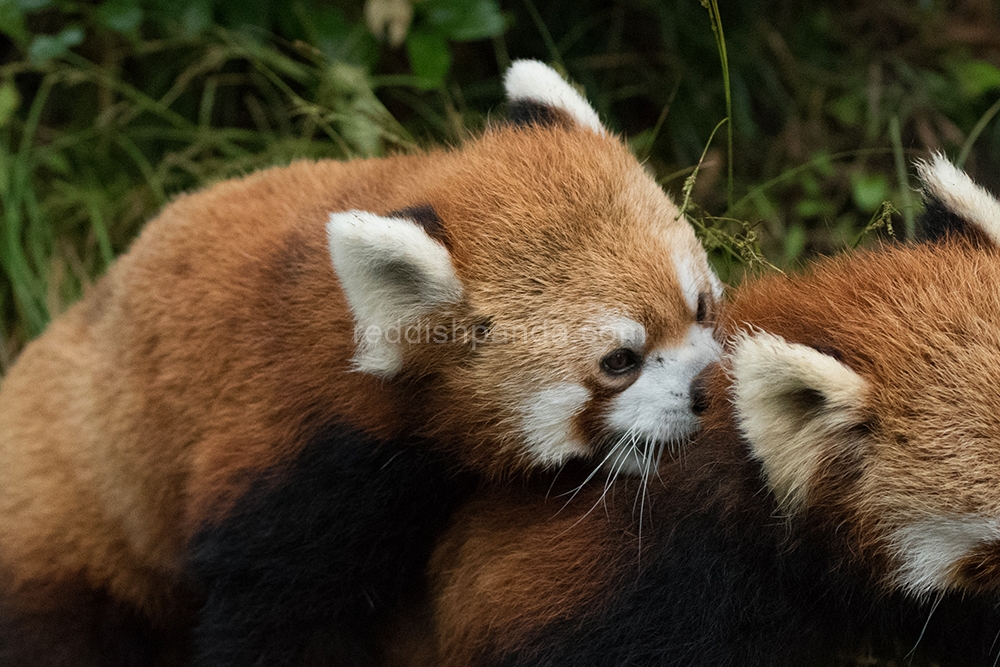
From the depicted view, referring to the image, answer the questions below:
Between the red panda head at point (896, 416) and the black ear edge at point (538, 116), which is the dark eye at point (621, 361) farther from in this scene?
the black ear edge at point (538, 116)

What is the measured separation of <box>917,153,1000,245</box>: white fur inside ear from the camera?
6.24 ft

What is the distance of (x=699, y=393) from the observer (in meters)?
2.06

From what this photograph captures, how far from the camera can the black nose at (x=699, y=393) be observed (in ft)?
6.69

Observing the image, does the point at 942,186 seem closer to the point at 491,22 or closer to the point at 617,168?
the point at 617,168

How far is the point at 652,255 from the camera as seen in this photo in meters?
2.19

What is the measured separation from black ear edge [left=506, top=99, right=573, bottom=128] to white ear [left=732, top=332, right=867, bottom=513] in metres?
0.93

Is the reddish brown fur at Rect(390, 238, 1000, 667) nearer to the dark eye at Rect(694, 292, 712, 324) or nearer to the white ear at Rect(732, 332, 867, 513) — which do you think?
the white ear at Rect(732, 332, 867, 513)

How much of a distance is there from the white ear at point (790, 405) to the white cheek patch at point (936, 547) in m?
0.18

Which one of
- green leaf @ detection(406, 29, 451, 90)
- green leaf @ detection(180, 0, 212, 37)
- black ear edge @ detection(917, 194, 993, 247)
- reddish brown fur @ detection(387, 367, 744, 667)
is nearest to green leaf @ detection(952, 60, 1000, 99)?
green leaf @ detection(406, 29, 451, 90)

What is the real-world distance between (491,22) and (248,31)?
108 cm

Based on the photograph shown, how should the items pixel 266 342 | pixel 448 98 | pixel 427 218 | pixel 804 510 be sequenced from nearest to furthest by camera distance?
pixel 804 510 → pixel 427 218 → pixel 266 342 → pixel 448 98

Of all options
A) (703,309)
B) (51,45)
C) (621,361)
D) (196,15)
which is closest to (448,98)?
(196,15)

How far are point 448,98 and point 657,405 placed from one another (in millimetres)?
2309

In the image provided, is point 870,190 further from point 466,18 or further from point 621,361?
point 621,361
